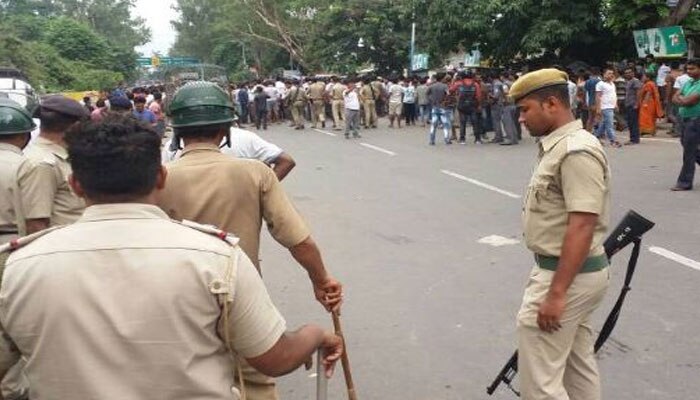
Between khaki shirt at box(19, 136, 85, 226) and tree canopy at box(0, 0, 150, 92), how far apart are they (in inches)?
994

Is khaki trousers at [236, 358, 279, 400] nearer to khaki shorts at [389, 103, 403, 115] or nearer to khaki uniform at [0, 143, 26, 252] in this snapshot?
khaki uniform at [0, 143, 26, 252]

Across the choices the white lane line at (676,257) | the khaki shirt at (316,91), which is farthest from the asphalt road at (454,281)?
the khaki shirt at (316,91)

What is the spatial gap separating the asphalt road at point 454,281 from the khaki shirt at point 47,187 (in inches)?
58.5

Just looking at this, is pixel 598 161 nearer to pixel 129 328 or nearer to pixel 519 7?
pixel 129 328

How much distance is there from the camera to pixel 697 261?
19.2ft

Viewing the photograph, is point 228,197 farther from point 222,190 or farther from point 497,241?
point 497,241

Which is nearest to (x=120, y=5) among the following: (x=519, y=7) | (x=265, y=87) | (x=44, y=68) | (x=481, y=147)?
(x=44, y=68)

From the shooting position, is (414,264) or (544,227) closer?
(544,227)

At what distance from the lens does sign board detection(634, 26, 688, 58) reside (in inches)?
637

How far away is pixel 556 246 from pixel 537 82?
0.61m

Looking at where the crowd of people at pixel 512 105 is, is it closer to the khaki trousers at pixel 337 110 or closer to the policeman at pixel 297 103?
the khaki trousers at pixel 337 110

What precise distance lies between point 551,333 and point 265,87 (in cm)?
2093

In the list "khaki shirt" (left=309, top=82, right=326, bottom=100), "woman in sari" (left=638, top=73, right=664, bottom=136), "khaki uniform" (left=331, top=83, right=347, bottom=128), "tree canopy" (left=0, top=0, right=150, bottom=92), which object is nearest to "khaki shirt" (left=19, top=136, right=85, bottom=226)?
"woman in sari" (left=638, top=73, right=664, bottom=136)

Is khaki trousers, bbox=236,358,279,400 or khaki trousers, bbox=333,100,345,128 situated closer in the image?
khaki trousers, bbox=236,358,279,400
